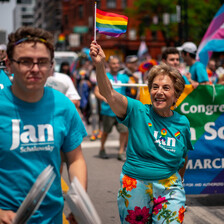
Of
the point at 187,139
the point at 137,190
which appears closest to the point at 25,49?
the point at 137,190

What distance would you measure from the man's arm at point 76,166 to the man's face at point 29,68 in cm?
40

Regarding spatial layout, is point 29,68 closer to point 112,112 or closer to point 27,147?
point 27,147

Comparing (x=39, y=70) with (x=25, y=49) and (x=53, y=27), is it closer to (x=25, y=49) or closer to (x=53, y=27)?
(x=25, y=49)

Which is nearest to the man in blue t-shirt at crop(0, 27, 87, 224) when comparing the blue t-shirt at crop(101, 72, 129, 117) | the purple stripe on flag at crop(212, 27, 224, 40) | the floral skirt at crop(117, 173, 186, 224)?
the floral skirt at crop(117, 173, 186, 224)

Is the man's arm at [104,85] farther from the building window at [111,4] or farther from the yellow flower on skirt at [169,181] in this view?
the building window at [111,4]

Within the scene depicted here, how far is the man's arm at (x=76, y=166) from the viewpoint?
8.04 ft

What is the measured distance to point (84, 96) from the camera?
45.3ft

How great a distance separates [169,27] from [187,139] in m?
56.7

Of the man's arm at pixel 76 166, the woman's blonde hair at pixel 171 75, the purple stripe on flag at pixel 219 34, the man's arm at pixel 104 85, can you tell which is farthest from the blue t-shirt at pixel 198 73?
the man's arm at pixel 76 166

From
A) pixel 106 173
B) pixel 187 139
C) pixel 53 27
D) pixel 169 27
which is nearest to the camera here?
pixel 187 139

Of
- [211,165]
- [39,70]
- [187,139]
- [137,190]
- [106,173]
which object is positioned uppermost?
[39,70]

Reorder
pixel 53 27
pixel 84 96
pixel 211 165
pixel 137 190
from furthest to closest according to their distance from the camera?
pixel 53 27, pixel 84 96, pixel 211 165, pixel 137 190

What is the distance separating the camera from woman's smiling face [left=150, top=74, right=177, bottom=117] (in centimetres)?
329

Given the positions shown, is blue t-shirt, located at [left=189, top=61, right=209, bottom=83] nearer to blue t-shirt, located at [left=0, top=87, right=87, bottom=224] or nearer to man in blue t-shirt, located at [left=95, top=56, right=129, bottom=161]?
man in blue t-shirt, located at [left=95, top=56, right=129, bottom=161]
